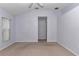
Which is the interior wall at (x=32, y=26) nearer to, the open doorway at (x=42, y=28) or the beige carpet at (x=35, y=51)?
the open doorway at (x=42, y=28)

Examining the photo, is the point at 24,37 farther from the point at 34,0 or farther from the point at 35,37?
the point at 34,0

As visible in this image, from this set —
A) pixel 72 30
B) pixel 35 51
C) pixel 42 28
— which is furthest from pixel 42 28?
pixel 72 30

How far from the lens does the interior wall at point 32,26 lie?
8070mm

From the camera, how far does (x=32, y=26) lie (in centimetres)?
812

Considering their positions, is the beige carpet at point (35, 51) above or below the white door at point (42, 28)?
below

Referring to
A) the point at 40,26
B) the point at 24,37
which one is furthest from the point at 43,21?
the point at 24,37

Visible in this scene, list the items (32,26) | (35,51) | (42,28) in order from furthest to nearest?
(42,28) → (32,26) → (35,51)

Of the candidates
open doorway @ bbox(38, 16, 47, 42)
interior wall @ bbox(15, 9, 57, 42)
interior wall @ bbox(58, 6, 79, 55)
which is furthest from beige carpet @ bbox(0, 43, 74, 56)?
open doorway @ bbox(38, 16, 47, 42)

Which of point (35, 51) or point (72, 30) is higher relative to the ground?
point (72, 30)

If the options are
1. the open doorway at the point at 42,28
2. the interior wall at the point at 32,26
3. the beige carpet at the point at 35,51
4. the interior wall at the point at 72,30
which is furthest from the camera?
the open doorway at the point at 42,28

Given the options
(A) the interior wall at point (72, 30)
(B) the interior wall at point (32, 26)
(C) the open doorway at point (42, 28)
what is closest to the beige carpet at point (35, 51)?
(A) the interior wall at point (72, 30)

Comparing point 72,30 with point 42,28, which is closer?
point 72,30

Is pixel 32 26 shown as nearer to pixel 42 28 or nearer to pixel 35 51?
pixel 42 28

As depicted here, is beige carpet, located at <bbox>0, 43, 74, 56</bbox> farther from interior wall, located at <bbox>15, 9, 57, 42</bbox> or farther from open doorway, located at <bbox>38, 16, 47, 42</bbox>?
open doorway, located at <bbox>38, 16, 47, 42</bbox>
